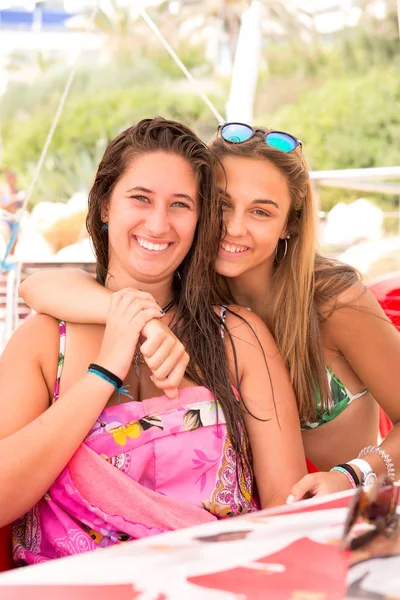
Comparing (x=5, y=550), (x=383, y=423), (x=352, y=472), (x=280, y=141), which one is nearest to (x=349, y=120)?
(x=383, y=423)

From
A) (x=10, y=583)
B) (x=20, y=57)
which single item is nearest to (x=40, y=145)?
(x=20, y=57)

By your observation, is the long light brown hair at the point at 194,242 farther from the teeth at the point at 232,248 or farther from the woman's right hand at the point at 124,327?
the woman's right hand at the point at 124,327

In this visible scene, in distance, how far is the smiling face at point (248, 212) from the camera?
6.77 feet

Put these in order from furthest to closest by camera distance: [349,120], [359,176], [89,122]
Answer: [89,122], [349,120], [359,176]

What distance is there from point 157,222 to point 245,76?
2687 millimetres

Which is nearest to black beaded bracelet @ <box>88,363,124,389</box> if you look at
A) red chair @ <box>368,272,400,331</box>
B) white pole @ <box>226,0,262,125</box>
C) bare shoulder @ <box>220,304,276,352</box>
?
bare shoulder @ <box>220,304,276,352</box>

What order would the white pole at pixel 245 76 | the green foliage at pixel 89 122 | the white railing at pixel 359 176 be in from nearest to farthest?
1. the white railing at pixel 359 176
2. the white pole at pixel 245 76
3. the green foliage at pixel 89 122

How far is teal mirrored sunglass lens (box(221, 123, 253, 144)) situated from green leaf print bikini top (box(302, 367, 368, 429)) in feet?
2.00

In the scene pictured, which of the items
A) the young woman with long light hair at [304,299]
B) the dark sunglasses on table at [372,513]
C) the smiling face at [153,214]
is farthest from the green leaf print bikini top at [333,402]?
the dark sunglasses on table at [372,513]

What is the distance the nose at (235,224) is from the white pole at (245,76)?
2104 millimetres

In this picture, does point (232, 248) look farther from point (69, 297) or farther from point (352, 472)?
point (352, 472)

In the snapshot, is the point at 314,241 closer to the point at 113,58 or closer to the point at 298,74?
the point at 298,74

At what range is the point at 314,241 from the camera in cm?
223

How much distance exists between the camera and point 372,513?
98 cm
